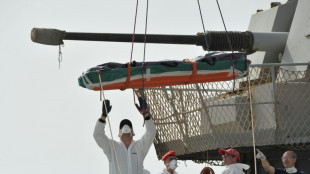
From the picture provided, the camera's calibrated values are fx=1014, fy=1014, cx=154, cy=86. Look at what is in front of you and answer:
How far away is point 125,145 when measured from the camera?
14.5 meters

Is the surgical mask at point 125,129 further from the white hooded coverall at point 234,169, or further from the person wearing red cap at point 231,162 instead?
the white hooded coverall at point 234,169

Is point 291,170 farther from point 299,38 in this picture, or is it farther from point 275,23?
point 275,23

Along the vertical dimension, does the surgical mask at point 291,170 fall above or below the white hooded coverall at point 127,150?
below

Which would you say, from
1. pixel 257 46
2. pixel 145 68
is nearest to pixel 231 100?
pixel 257 46

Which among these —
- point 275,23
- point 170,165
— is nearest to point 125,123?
point 170,165

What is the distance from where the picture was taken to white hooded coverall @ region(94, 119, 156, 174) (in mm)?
14383

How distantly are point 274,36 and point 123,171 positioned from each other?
258 inches

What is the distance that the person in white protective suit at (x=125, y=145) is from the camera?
47.2 ft

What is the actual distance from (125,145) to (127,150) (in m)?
0.09

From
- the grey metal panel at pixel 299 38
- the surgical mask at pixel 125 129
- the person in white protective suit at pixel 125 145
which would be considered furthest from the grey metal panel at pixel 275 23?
the surgical mask at pixel 125 129

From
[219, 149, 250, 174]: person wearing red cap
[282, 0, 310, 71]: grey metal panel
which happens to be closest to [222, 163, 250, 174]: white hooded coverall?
[219, 149, 250, 174]: person wearing red cap

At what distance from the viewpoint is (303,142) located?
58.8 feet

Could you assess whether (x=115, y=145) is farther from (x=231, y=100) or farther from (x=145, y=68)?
(x=231, y=100)

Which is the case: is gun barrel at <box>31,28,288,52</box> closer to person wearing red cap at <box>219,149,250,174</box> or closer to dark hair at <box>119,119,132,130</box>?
dark hair at <box>119,119,132,130</box>
